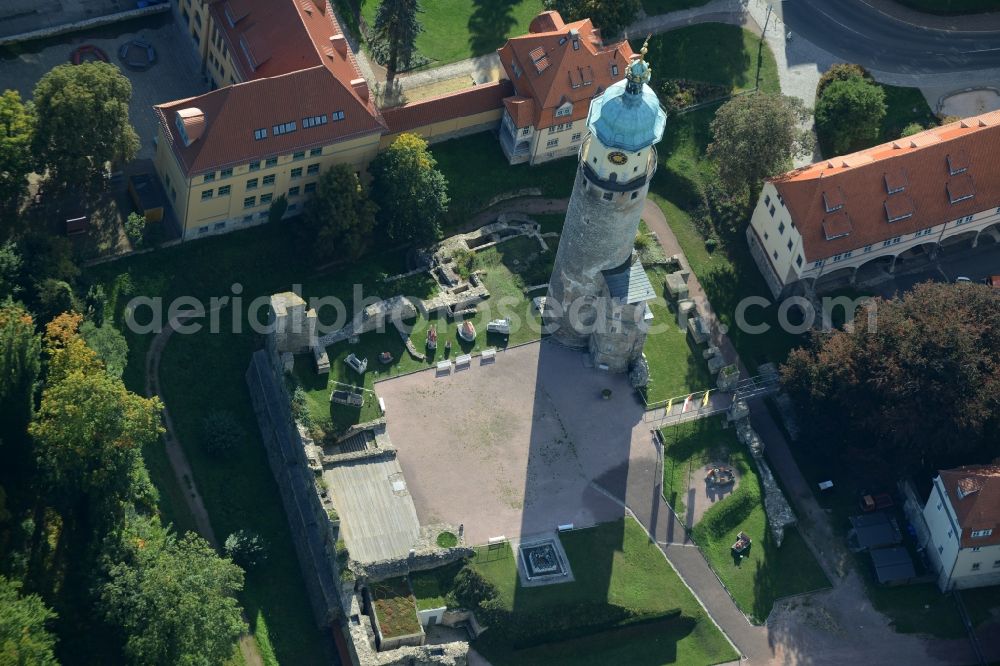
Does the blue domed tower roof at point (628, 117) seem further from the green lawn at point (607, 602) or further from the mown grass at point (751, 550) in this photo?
the green lawn at point (607, 602)

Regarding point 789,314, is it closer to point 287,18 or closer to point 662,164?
point 662,164

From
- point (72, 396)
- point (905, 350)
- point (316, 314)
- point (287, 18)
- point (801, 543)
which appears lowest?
point (801, 543)

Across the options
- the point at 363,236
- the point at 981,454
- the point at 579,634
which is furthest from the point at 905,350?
the point at 363,236

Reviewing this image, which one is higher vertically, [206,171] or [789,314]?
[206,171]

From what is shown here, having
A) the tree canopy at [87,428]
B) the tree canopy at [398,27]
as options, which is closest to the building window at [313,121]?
the tree canopy at [398,27]

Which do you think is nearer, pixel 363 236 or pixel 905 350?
pixel 905 350

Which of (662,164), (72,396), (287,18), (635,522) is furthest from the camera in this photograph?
(662,164)
